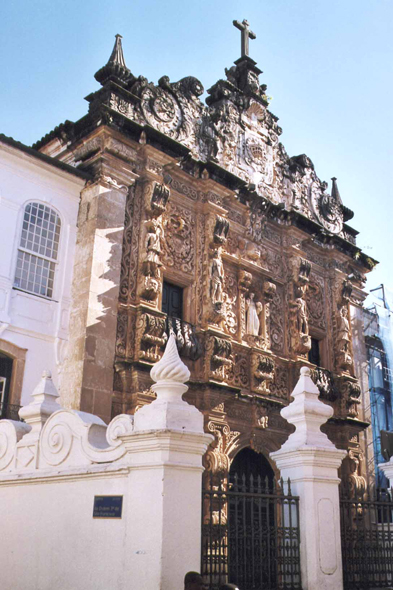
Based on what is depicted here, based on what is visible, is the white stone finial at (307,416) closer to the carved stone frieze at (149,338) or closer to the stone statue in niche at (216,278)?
the carved stone frieze at (149,338)

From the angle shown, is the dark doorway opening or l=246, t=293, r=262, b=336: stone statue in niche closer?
the dark doorway opening

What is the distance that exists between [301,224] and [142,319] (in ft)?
25.7

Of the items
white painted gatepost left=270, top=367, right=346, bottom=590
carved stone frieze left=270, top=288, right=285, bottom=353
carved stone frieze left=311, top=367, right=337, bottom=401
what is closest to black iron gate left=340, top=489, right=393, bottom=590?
white painted gatepost left=270, top=367, right=346, bottom=590

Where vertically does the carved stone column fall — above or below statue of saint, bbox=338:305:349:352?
below

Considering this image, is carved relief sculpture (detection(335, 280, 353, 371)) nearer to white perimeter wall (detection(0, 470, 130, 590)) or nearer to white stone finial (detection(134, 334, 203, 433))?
white perimeter wall (detection(0, 470, 130, 590))

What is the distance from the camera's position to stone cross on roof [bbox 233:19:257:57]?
814 inches

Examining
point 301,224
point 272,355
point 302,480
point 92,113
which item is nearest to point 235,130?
point 301,224

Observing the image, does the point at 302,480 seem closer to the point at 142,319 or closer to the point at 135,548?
the point at 135,548

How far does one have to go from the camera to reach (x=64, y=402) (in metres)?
12.8

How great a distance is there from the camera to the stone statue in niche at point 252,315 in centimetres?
1698

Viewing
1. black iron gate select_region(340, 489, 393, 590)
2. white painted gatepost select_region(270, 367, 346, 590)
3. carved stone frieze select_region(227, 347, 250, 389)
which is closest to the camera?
white painted gatepost select_region(270, 367, 346, 590)

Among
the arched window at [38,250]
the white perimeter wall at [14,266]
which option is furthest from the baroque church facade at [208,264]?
the arched window at [38,250]

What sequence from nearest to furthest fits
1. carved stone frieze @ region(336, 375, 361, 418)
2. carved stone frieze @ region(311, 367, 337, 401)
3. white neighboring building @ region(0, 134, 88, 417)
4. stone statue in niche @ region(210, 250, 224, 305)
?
1. white neighboring building @ region(0, 134, 88, 417)
2. stone statue in niche @ region(210, 250, 224, 305)
3. carved stone frieze @ region(311, 367, 337, 401)
4. carved stone frieze @ region(336, 375, 361, 418)

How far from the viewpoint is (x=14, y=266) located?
12906 mm
